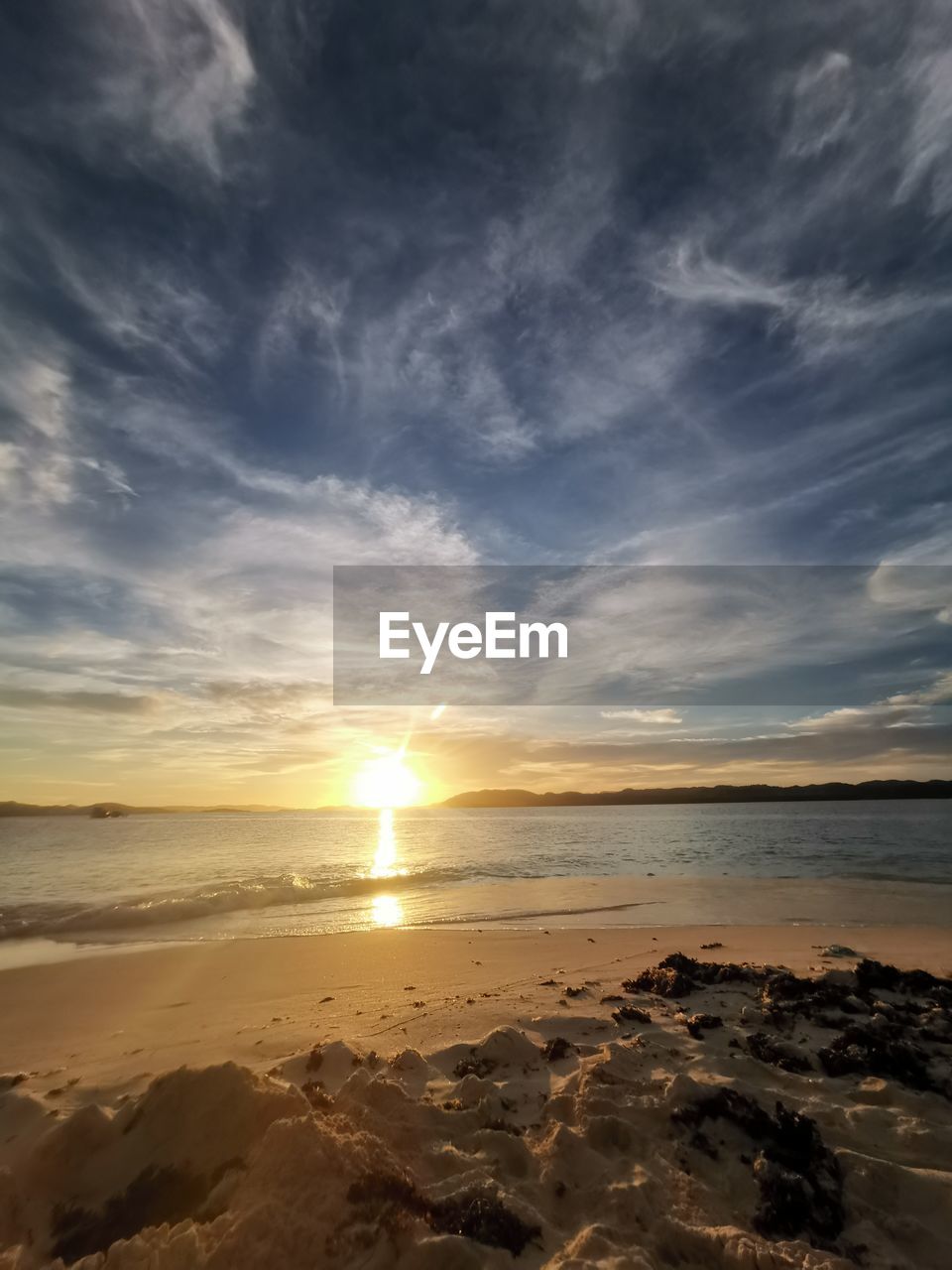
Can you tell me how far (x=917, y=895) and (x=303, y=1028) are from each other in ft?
62.9

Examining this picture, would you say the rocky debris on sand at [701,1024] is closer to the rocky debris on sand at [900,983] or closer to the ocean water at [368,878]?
the rocky debris on sand at [900,983]

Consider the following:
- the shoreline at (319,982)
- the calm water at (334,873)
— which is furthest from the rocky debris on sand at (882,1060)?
the calm water at (334,873)

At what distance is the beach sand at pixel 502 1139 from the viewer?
3.07 meters

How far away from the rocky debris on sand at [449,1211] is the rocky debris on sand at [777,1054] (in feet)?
9.98

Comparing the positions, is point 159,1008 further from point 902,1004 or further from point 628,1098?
point 902,1004

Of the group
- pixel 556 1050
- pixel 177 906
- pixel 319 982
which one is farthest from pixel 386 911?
pixel 556 1050

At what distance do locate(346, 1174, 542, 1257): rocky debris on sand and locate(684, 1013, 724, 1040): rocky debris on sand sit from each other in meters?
3.26

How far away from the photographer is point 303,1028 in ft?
22.5

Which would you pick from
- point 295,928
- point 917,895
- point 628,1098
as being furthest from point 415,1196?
point 917,895

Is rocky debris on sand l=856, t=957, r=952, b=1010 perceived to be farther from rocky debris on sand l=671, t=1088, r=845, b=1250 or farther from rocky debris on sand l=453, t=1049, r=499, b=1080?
rocky debris on sand l=453, t=1049, r=499, b=1080

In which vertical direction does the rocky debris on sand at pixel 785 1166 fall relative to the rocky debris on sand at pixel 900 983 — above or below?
above

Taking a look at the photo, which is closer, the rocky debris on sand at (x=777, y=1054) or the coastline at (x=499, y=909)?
the rocky debris on sand at (x=777, y=1054)

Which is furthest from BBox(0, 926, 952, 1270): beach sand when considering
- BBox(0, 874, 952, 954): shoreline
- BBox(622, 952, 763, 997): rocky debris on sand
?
BBox(0, 874, 952, 954): shoreline

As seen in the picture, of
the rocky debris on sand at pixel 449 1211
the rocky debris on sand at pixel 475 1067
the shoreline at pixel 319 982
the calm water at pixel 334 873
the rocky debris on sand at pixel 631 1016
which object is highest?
the rocky debris on sand at pixel 449 1211
